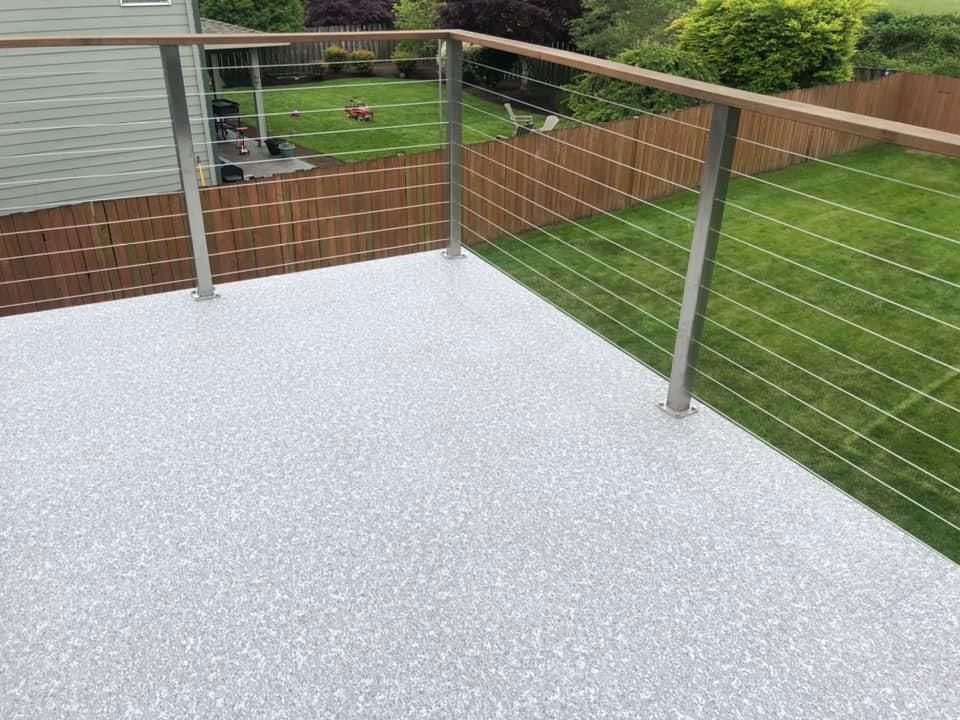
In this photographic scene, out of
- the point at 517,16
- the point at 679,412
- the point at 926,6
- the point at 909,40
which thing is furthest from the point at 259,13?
the point at 679,412

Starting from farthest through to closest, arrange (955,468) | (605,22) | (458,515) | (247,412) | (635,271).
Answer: (605,22), (635,271), (955,468), (247,412), (458,515)

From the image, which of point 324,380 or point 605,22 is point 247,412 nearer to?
point 324,380

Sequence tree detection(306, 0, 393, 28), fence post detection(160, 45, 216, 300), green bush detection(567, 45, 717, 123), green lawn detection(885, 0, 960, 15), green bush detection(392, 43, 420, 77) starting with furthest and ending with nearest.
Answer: tree detection(306, 0, 393, 28) → green bush detection(392, 43, 420, 77) → green lawn detection(885, 0, 960, 15) → green bush detection(567, 45, 717, 123) → fence post detection(160, 45, 216, 300)

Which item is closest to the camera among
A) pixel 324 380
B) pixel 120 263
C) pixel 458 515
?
pixel 458 515

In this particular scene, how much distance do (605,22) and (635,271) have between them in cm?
1128

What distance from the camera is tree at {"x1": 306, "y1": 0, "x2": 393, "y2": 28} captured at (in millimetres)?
22703

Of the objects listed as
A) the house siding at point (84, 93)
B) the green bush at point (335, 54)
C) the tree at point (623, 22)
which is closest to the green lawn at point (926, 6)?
the tree at point (623, 22)

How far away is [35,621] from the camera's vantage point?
5.05 feet

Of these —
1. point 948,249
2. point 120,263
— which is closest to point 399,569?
point 120,263

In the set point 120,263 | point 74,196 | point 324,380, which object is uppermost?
point 324,380

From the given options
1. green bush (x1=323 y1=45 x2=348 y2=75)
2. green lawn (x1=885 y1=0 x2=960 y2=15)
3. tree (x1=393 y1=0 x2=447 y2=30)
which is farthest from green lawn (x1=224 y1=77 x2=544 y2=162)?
green lawn (x1=885 y1=0 x2=960 y2=15)

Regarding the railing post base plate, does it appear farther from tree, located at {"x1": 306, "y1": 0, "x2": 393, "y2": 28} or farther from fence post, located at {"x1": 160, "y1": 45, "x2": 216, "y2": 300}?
tree, located at {"x1": 306, "y1": 0, "x2": 393, "y2": 28}

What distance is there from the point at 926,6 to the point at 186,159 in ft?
73.0

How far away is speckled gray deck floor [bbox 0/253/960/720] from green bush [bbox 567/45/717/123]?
22.0 feet
